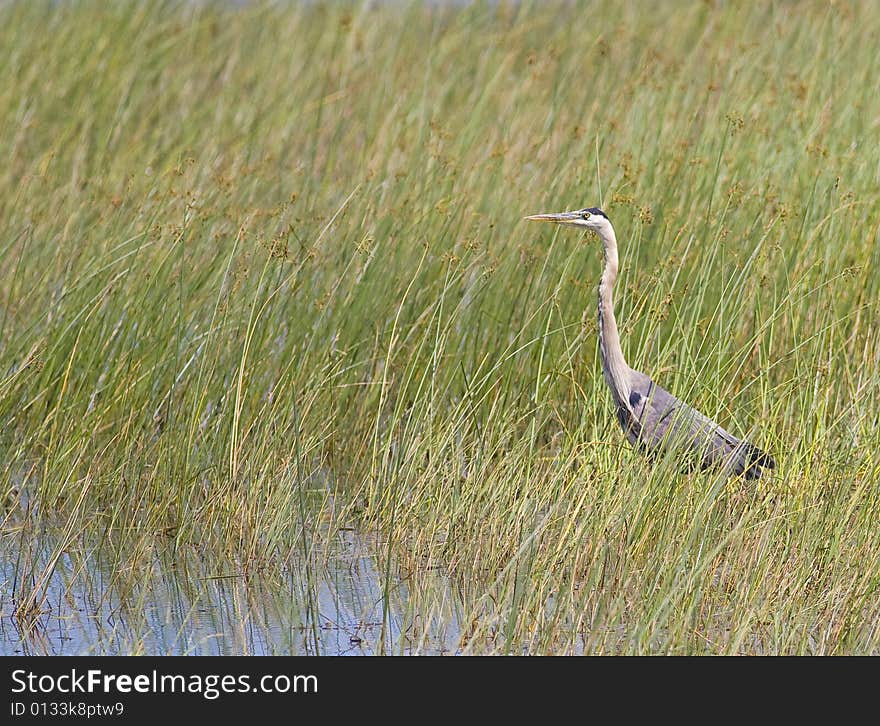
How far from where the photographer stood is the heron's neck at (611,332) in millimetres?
5289

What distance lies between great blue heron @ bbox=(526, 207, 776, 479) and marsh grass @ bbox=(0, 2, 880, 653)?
9cm

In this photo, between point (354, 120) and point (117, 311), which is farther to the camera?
point (354, 120)

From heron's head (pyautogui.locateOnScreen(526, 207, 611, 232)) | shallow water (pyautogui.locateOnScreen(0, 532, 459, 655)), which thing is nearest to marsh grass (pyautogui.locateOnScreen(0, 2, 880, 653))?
shallow water (pyautogui.locateOnScreen(0, 532, 459, 655))

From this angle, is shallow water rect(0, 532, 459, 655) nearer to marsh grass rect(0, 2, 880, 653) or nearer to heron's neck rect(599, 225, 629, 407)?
marsh grass rect(0, 2, 880, 653)

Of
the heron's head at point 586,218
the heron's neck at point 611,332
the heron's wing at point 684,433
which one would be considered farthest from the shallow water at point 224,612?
the heron's head at point 586,218

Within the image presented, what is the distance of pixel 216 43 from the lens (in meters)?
9.30

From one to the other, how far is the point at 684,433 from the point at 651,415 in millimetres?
537

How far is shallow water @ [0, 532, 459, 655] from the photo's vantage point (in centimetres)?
413

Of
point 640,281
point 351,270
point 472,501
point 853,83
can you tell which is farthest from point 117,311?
point 853,83

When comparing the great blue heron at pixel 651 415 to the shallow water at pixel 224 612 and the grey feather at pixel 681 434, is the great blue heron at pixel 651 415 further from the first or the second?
the shallow water at pixel 224 612

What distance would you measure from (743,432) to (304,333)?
70.5 inches

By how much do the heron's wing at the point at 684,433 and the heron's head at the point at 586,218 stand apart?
0.57 m

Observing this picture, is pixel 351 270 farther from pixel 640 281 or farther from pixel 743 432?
pixel 743 432

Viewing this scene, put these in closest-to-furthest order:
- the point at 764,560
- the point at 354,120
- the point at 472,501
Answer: the point at 764,560 → the point at 472,501 → the point at 354,120
